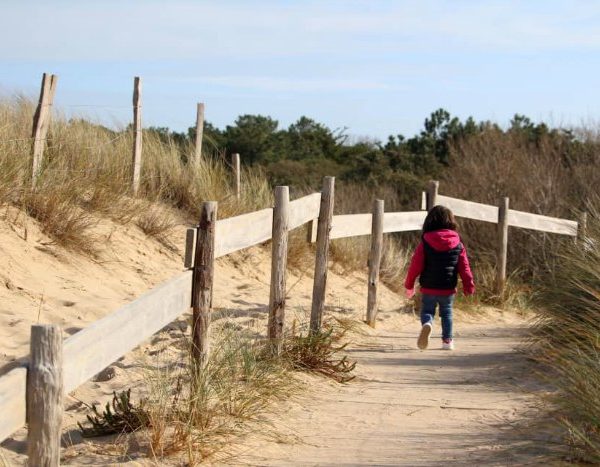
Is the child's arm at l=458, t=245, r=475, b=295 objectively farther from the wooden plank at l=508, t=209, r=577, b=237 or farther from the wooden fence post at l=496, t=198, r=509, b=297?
the wooden plank at l=508, t=209, r=577, b=237

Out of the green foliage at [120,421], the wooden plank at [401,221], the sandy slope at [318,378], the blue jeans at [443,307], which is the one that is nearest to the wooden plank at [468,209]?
the wooden plank at [401,221]

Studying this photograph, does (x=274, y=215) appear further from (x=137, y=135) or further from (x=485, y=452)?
(x=137, y=135)

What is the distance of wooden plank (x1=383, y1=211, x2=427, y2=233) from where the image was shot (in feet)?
39.4

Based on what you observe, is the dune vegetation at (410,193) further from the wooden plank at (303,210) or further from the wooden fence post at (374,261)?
the wooden fence post at (374,261)

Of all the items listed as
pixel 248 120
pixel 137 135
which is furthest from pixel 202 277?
pixel 248 120

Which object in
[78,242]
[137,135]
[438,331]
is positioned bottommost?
[438,331]

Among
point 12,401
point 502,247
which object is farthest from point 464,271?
point 12,401

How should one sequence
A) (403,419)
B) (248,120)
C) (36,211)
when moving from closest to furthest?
(403,419)
(36,211)
(248,120)

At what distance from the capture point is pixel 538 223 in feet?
49.0

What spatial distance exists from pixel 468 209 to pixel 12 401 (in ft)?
35.0

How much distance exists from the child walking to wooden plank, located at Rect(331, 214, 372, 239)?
1121 millimetres

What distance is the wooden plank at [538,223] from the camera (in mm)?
14805

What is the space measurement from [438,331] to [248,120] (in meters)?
22.0

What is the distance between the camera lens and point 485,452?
5.86 m
